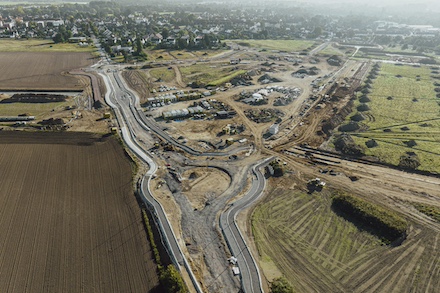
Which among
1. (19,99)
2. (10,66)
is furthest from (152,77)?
(10,66)

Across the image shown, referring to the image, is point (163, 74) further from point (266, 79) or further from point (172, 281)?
point (172, 281)

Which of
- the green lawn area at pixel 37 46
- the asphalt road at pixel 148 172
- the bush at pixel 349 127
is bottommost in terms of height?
the asphalt road at pixel 148 172

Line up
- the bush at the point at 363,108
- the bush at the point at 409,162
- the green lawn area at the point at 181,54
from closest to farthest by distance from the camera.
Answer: the bush at the point at 409,162 < the bush at the point at 363,108 < the green lawn area at the point at 181,54

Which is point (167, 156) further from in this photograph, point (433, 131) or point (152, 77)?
point (433, 131)

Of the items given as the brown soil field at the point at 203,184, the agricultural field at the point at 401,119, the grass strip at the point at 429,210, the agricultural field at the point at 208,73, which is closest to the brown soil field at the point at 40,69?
the agricultural field at the point at 208,73

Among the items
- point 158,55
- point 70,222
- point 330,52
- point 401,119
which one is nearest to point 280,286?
point 70,222

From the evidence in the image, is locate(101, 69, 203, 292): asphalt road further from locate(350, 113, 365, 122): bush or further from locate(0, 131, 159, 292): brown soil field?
locate(350, 113, 365, 122): bush

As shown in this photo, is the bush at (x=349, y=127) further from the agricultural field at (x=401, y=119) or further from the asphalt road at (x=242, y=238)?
the asphalt road at (x=242, y=238)
